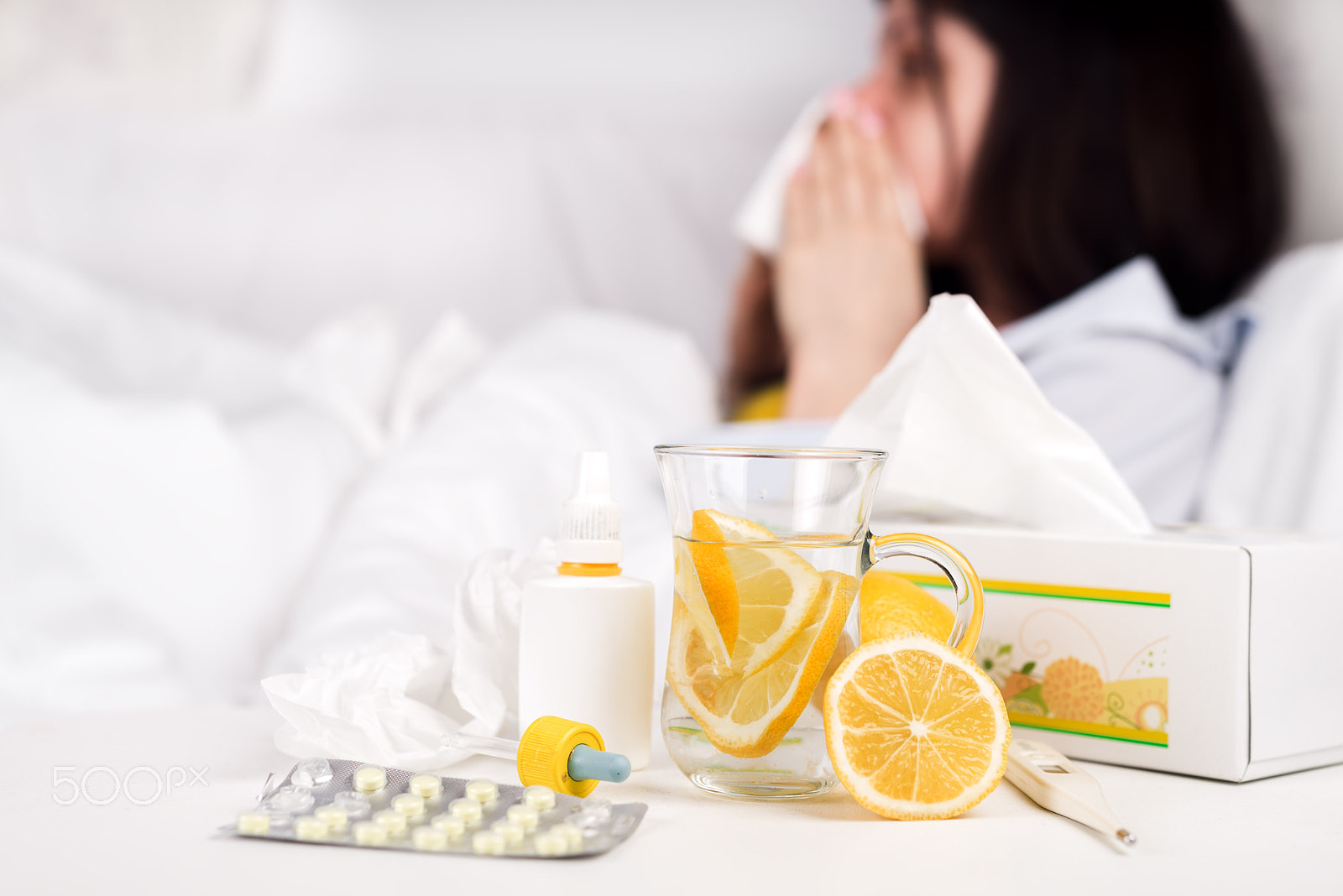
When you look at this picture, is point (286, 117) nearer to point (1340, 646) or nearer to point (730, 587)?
point (730, 587)

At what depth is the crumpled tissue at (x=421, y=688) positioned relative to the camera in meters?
0.54

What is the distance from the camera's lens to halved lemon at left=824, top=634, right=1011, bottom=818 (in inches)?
17.7

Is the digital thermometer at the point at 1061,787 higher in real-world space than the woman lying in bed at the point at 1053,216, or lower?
lower

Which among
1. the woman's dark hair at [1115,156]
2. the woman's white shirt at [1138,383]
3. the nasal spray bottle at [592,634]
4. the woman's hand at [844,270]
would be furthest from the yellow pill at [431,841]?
the woman's dark hair at [1115,156]

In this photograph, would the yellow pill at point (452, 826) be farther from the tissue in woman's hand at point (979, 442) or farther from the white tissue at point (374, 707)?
the tissue in woman's hand at point (979, 442)

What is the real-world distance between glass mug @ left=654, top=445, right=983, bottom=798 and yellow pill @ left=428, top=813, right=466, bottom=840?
4.7 inches

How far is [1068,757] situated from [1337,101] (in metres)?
0.81

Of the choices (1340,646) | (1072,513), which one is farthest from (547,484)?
(1340,646)

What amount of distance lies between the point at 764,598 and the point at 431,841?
17 centimetres

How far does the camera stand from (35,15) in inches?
61.5

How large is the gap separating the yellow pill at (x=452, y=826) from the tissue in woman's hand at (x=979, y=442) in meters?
0.35

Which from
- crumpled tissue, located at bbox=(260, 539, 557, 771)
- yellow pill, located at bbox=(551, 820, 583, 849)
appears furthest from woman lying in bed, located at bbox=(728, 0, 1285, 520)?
yellow pill, located at bbox=(551, 820, 583, 849)

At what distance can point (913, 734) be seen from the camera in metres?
0.45

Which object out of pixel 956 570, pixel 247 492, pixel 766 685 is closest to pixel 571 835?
pixel 766 685
